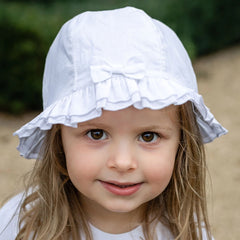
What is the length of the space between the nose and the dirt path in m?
1.10

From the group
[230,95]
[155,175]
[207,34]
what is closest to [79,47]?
[155,175]

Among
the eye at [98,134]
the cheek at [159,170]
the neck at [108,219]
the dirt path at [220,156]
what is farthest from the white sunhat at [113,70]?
the dirt path at [220,156]

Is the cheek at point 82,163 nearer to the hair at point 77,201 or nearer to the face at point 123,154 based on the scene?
the face at point 123,154

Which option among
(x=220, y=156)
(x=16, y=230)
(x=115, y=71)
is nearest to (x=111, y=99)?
(x=115, y=71)

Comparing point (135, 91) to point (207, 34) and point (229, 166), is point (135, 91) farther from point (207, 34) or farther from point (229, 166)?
point (207, 34)

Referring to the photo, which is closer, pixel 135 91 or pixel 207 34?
pixel 135 91

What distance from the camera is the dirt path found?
432 cm

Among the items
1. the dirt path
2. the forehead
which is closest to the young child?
the forehead

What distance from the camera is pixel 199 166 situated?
2225 millimetres

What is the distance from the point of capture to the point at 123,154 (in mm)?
1829

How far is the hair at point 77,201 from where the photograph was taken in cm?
216

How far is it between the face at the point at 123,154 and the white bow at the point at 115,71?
0.13 m

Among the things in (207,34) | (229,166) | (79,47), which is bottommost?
(229,166)

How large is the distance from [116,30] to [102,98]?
0.31m
